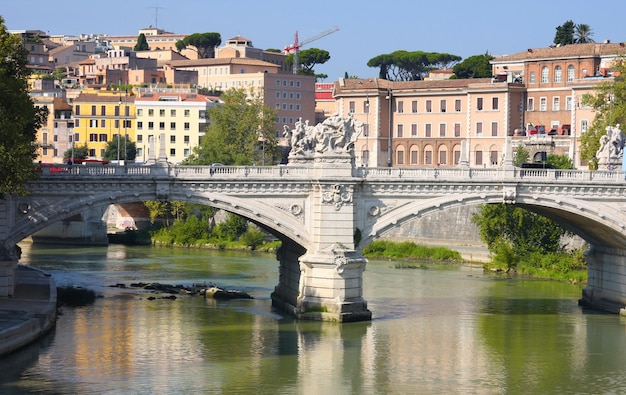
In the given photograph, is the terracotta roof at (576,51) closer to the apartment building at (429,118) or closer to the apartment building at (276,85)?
the apartment building at (429,118)

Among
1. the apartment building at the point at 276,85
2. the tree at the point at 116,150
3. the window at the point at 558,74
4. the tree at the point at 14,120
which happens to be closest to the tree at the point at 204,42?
the apartment building at the point at 276,85

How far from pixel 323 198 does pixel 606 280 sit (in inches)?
432

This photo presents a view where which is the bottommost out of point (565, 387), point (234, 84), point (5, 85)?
point (565, 387)

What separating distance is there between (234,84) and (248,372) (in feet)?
268

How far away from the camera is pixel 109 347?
37312 millimetres

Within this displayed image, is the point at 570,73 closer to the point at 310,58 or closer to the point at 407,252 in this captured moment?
the point at 407,252

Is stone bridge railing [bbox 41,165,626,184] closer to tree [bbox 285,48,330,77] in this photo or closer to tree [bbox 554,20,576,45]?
tree [bbox 554,20,576,45]

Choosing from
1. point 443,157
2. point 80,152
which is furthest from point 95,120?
point 443,157

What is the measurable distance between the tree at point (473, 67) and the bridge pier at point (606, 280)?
5247cm

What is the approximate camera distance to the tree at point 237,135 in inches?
3174

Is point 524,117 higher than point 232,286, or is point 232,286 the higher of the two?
point 524,117

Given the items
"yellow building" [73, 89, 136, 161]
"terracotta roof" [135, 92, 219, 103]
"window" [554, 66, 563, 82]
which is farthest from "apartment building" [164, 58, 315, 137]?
"window" [554, 66, 563, 82]

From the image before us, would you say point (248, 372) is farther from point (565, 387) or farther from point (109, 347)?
point (565, 387)

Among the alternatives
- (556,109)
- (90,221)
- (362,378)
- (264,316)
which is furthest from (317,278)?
(556,109)
